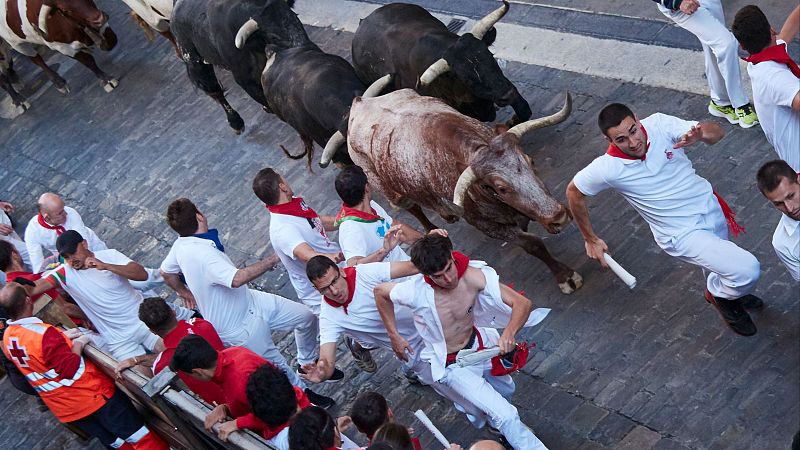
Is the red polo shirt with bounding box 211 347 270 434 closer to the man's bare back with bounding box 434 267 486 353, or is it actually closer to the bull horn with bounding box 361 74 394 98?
the man's bare back with bounding box 434 267 486 353

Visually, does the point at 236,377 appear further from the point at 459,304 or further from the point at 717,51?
the point at 717,51

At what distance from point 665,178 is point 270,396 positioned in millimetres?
3142

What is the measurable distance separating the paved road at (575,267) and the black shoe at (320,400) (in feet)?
0.65

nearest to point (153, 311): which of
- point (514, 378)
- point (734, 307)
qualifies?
point (514, 378)

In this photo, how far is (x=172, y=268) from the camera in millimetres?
9172

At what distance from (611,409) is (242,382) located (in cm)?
274

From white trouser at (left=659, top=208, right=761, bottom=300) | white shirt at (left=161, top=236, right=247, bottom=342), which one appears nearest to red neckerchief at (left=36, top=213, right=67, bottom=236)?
white shirt at (left=161, top=236, right=247, bottom=342)

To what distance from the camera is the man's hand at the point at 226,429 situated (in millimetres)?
7094

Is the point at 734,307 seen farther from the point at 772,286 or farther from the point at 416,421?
the point at 416,421

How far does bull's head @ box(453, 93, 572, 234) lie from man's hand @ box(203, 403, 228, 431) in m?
2.97

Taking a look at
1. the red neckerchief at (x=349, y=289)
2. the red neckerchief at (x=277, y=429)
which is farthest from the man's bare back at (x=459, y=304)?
the red neckerchief at (x=277, y=429)

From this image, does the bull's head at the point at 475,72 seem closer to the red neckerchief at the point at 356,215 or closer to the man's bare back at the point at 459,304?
the red neckerchief at the point at 356,215

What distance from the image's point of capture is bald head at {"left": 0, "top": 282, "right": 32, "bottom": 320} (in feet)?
28.9

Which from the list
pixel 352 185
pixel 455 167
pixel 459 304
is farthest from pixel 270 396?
pixel 455 167
